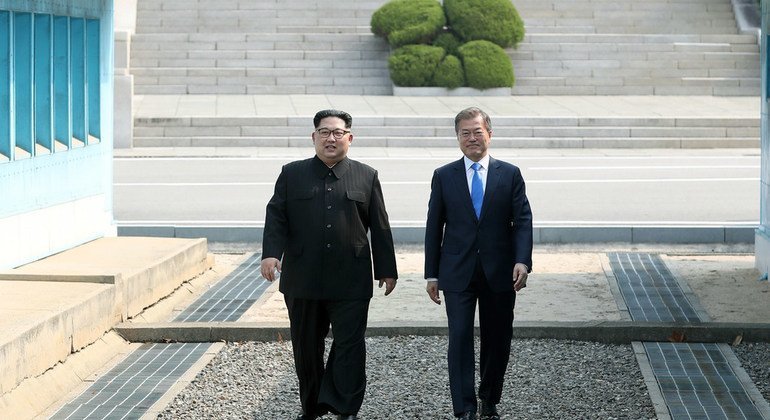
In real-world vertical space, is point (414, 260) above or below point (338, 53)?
below

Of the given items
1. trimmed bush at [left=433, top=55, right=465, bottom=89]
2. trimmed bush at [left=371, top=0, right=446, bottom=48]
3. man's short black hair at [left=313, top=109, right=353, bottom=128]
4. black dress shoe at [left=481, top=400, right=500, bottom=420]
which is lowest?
black dress shoe at [left=481, top=400, right=500, bottom=420]

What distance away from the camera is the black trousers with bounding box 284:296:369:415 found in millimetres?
6867

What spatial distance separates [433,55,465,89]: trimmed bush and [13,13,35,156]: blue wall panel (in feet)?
59.8

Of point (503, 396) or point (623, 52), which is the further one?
point (623, 52)

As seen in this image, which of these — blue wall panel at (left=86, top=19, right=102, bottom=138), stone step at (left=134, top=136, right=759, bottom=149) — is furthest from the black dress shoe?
stone step at (left=134, top=136, right=759, bottom=149)

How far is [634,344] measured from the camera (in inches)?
344

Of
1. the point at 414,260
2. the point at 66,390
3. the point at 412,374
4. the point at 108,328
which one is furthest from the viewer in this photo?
the point at 414,260

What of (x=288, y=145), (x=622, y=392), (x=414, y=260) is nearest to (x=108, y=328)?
(x=622, y=392)

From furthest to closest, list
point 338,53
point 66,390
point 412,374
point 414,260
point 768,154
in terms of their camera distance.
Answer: point 338,53, point 414,260, point 768,154, point 412,374, point 66,390

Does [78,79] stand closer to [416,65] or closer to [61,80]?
[61,80]

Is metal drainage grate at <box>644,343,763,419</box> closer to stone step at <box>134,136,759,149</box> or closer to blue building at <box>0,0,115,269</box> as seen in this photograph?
blue building at <box>0,0,115,269</box>

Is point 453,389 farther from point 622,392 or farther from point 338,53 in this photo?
point 338,53

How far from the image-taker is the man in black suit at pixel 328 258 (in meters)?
6.88

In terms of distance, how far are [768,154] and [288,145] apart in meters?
12.9
